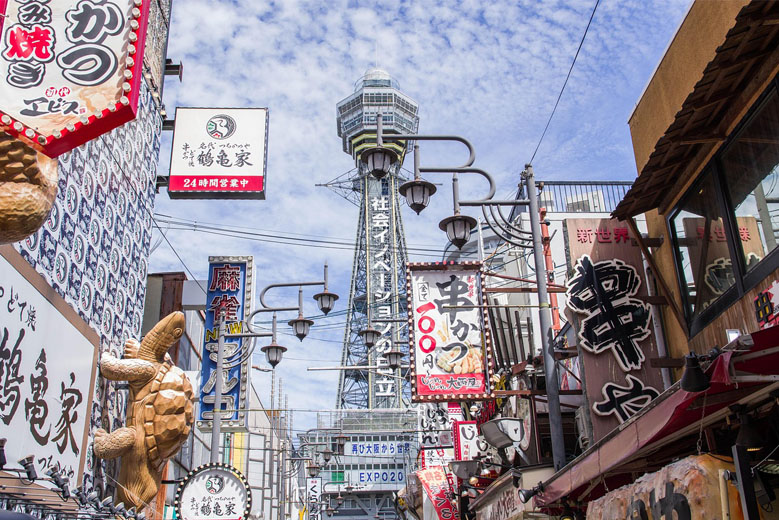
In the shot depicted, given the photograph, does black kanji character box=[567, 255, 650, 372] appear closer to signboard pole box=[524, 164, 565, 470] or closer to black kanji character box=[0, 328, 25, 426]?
signboard pole box=[524, 164, 565, 470]

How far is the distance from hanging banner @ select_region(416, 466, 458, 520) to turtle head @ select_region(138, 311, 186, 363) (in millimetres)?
12396

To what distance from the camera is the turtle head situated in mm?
12125

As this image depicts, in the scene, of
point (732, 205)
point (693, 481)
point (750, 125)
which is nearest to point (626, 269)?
point (732, 205)

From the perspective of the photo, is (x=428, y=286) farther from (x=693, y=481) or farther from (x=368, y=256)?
(x=368, y=256)

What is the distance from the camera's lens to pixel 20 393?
8.27m

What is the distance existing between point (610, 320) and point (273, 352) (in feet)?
Answer: 41.3

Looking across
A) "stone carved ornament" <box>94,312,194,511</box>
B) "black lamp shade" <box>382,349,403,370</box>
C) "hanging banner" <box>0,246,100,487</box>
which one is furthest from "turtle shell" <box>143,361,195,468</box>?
"black lamp shade" <box>382,349,403,370</box>

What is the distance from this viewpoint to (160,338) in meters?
12.2

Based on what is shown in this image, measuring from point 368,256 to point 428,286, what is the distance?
98.3 meters

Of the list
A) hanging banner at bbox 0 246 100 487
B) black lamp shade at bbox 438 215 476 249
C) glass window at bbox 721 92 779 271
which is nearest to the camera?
hanging banner at bbox 0 246 100 487

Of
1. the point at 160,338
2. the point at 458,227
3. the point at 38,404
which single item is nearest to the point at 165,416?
the point at 160,338

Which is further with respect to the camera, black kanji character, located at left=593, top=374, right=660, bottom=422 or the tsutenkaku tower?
the tsutenkaku tower

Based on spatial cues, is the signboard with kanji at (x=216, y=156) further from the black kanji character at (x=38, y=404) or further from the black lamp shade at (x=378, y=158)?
the black kanji character at (x=38, y=404)

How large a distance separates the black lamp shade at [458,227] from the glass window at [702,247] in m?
3.66
